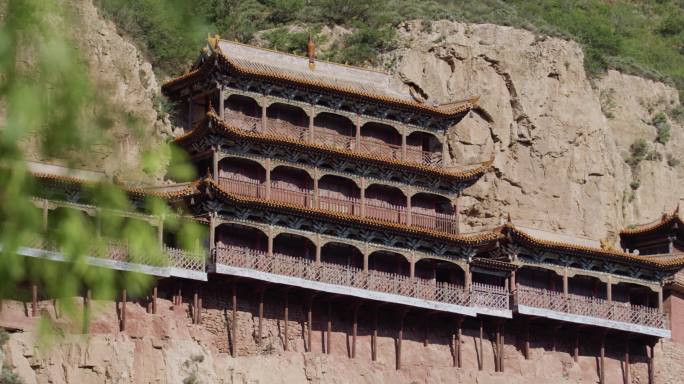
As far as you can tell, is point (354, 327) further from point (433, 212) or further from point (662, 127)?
point (662, 127)

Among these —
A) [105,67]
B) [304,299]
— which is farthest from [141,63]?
[304,299]

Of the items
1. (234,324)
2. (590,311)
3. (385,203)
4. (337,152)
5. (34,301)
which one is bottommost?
(590,311)

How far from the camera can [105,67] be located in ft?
183

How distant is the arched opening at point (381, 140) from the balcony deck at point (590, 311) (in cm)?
778

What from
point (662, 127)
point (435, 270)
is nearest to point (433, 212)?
point (435, 270)

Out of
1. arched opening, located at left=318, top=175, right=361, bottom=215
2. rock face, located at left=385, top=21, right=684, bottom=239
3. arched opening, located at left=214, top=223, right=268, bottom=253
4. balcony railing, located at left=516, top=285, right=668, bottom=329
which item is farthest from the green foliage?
arched opening, located at left=214, top=223, right=268, bottom=253

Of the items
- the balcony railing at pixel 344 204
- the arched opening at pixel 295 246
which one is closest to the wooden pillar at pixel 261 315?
the arched opening at pixel 295 246

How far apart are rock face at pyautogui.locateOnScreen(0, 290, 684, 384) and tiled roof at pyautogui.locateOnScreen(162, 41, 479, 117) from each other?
9.28 meters

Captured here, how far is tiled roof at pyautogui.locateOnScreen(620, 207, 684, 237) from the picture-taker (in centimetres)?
6281

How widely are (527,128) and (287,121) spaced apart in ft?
43.6

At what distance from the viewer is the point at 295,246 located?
53.6 meters

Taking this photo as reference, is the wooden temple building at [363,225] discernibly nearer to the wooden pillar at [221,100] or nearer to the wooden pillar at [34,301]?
the wooden pillar at [221,100]

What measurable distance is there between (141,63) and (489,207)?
16519mm

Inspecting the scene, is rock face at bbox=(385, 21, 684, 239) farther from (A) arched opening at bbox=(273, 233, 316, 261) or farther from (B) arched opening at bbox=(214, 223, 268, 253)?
(B) arched opening at bbox=(214, 223, 268, 253)
